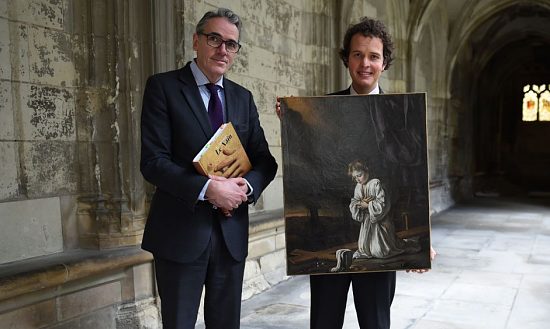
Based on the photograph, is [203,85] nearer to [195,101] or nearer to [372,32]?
[195,101]

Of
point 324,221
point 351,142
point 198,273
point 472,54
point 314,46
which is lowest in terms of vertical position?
point 198,273

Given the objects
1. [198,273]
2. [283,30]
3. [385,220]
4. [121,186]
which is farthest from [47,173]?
[283,30]

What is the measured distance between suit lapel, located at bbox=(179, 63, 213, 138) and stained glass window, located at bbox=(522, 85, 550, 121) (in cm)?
1990

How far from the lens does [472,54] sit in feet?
47.0

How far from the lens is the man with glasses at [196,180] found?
1789 millimetres

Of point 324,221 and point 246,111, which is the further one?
point 246,111

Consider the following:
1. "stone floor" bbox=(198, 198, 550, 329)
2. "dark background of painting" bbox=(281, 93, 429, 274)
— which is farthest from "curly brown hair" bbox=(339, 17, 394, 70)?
"stone floor" bbox=(198, 198, 550, 329)

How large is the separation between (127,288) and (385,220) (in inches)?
83.5

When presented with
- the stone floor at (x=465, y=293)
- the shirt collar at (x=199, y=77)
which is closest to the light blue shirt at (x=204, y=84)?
the shirt collar at (x=199, y=77)

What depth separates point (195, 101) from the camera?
1856mm

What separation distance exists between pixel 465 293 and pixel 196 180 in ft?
11.7

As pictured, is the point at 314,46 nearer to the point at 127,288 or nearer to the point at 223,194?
the point at 127,288

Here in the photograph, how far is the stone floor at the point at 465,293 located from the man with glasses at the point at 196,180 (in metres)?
1.88

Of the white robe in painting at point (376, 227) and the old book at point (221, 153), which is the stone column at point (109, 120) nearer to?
the old book at point (221, 153)
